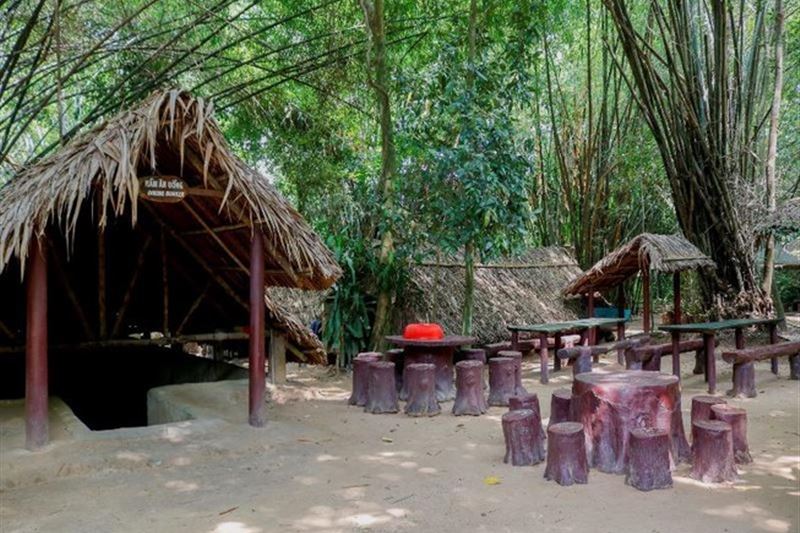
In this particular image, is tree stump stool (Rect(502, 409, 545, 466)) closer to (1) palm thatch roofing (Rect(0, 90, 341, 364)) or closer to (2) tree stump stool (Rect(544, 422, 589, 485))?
(2) tree stump stool (Rect(544, 422, 589, 485))

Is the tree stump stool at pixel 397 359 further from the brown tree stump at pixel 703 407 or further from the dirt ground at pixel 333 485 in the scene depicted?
the brown tree stump at pixel 703 407

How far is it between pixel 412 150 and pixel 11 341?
4.43 metres

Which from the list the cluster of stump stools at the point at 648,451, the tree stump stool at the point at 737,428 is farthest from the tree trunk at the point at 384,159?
the tree stump stool at the point at 737,428

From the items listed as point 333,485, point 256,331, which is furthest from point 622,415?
point 256,331

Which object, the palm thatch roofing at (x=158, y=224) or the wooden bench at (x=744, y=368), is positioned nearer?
the palm thatch roofing at (x=158, y=224)

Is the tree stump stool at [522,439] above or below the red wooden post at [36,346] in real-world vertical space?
below

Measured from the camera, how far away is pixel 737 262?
8.83 metres

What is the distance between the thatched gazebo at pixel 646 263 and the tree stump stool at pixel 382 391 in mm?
4117

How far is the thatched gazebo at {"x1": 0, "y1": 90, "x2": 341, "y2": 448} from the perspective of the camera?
152 inches

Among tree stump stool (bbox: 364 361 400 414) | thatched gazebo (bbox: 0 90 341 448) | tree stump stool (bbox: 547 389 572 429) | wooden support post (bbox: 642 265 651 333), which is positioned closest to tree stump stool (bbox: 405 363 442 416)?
tree stump stool (bbox: 364 361 400 414)

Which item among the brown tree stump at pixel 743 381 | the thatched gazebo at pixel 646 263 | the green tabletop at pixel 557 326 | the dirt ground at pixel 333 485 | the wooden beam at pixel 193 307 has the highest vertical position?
the thatched gazebo at pixel 646 263

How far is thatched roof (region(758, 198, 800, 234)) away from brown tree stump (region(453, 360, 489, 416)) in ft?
17.6

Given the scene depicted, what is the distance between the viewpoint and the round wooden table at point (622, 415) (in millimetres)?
3779

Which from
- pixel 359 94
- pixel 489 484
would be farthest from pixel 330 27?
pixel 489 484
